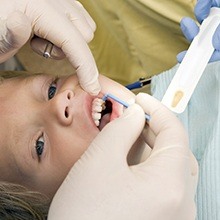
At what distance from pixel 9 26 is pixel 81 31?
26cm

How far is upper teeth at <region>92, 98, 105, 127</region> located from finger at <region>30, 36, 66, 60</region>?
0.65 ft

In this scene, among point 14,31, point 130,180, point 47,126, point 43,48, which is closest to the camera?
point 130,180

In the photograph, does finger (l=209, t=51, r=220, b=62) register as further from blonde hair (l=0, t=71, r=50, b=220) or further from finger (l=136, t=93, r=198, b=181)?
blonde hair (l=0, t=71, r=50, b=220)

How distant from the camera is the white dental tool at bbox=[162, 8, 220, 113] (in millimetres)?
1290

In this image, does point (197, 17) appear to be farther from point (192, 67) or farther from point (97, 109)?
point (97, 109)

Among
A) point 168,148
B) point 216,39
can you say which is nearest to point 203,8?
point 216,39

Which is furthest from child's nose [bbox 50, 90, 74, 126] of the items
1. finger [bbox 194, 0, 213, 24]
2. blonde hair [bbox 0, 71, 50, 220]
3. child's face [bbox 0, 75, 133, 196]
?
finger [bbox 194, 0, 213, 24]

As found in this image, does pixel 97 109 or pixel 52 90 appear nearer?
pixel 97 109

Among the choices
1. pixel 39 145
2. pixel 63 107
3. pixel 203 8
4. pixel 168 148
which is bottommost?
pixel 39 145

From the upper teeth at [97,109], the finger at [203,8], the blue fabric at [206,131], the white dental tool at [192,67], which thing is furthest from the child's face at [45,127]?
the finger at [203,8]

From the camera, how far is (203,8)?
57.6 inches

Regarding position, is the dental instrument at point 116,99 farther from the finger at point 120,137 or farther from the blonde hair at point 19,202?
the blonde hair at point 19,202

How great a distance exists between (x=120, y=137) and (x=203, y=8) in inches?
24.0

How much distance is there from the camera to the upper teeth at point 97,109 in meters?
1.29
